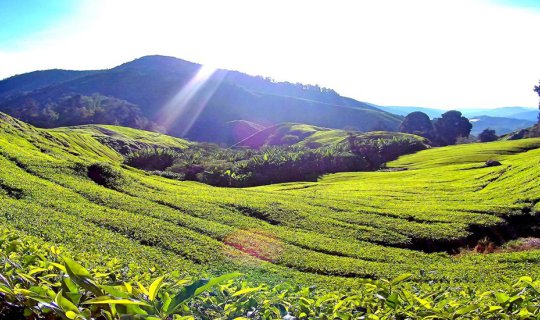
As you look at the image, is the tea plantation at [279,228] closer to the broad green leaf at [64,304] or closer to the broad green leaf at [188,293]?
the broad green leaf at [64,304]

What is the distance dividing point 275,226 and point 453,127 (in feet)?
362

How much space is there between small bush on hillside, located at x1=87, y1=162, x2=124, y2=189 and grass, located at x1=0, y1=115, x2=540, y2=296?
0.49m

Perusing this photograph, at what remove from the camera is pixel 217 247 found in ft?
66.3

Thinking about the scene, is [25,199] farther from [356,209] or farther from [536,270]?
[536,270]

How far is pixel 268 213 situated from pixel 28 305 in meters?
26.2

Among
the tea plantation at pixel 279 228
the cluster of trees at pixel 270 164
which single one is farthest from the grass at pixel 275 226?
the cluster of trees at pixel 270 164

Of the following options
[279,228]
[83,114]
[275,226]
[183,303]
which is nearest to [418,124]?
[83,114]

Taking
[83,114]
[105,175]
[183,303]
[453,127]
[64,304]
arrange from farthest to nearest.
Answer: [83,114], [453,127], [105,175], [183,303], [64,304]

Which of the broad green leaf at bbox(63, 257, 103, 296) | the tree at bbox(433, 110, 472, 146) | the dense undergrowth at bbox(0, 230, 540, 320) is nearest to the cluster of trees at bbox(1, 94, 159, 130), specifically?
the tree at bbox(433, 110, 472, 146)

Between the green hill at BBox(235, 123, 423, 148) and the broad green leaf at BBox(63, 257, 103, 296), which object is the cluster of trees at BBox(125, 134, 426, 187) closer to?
the green hill at BBox(235, 123, 423, 148)

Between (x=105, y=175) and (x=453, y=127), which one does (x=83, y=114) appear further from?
(x=105, y=175)

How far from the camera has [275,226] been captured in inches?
1027

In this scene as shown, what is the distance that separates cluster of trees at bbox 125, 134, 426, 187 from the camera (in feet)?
215

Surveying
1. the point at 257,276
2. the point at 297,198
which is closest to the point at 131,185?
the point at 297,198
